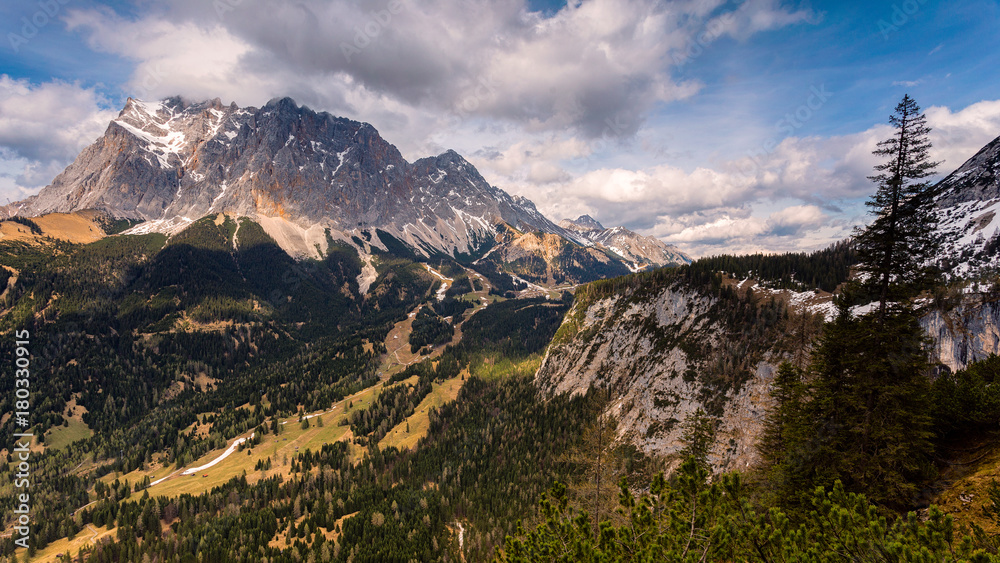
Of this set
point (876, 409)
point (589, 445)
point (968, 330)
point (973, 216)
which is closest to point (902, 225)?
point (876, 409)

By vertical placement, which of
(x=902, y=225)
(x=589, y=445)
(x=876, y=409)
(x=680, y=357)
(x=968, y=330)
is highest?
(x=902, y=225)

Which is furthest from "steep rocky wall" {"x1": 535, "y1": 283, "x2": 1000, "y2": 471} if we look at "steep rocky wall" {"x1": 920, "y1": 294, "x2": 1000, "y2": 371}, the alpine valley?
the alpine valley

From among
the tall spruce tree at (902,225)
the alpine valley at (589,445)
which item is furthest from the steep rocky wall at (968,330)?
the tall spruce tree at (902,225)

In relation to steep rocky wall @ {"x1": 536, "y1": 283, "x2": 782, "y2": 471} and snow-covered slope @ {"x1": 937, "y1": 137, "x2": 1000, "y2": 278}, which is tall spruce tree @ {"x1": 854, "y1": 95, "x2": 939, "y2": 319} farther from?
snow-covered slope @ {"x1": 937, "y1": 137, "x2": 1000, "y2": 278}

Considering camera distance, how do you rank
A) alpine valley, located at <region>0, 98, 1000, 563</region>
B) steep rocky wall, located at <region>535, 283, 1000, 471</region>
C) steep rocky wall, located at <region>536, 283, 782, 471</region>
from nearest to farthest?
alpine valley, located at <region>0, 98, 1000, 563</region>, steep rocky wall, located at <region>535, 283, 1000, 471</region>, steep rocky wall, located at <region>536, 283, 782, 471</region>

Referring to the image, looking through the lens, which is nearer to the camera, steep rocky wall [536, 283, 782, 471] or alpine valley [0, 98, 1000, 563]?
alpine valley [0, 98, 1000, 563]

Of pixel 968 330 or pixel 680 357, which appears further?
pixel 680 357

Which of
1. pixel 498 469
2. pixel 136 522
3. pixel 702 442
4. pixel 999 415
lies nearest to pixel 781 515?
pixel 999 415

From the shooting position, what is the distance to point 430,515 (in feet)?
318

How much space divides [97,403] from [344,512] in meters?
177

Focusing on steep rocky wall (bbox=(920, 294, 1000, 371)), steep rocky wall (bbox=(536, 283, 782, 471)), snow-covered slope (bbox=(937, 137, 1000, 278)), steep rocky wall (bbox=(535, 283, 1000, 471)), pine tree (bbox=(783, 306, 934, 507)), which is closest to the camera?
pine tree (bbox=(783, 306, 934, 507))

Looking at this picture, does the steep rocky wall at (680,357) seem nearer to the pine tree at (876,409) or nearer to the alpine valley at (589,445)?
the alpine valley at (589,445)

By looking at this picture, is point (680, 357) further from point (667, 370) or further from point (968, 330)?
point (968, 330)

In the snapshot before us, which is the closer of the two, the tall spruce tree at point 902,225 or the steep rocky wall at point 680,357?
the tall spruce tree at point 902,225
